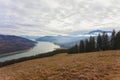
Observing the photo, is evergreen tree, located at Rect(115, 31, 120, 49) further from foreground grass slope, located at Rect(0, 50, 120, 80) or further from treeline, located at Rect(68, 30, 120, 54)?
foreground grass slope, located at Rect(0, 50, 120, 80)

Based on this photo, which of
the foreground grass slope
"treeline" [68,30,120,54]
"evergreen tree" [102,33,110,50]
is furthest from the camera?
"evergreen tree" [102,33,110,50]

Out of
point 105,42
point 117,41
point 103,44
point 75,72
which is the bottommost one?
point 75,72

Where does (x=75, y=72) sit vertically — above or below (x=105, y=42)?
below

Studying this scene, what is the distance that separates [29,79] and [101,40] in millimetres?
66162

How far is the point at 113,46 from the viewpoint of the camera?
7262 cm

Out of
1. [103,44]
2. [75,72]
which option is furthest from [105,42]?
[75,72]

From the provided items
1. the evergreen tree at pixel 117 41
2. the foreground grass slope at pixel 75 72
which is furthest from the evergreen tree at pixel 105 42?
the foreground grass slope at pixel 75 72

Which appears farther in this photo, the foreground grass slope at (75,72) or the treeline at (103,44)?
the treeline at (103,44)

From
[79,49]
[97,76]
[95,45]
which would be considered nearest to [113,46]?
[95,45]

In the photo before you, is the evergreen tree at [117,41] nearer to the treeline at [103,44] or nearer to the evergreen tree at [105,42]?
the treeline at [103,44]

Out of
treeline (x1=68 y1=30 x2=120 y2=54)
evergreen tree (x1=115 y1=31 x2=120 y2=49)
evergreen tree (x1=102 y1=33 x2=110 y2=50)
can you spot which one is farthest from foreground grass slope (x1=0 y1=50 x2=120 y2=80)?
evergreen tree (x1=102 y1=33 x2=110 y2=50)

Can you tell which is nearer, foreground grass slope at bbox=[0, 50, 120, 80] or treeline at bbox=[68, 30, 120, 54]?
foreground grass slope at bbox=[0, 50, 120, 80]

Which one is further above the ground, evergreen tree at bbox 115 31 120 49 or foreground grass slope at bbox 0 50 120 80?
evergreen tree at bbox 115 31 120 49

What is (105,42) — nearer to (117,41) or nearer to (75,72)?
(117,41)
